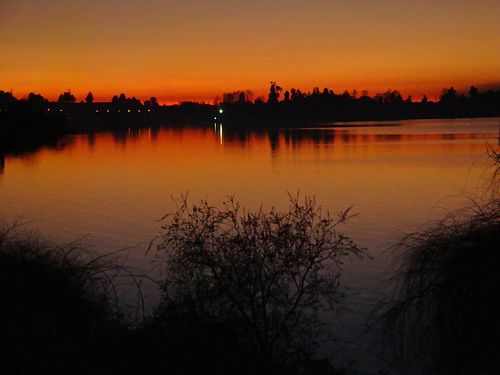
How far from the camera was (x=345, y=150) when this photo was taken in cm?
7844

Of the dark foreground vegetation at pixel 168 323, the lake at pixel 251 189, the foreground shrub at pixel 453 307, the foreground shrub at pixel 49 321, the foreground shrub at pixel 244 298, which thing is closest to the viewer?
the foreground shrub at pixel 49 321

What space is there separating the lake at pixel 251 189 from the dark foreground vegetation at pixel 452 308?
4.01ft

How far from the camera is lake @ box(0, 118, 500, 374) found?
2291 cm

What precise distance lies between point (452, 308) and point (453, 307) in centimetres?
3

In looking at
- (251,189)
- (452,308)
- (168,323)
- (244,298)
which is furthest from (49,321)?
(251,189)

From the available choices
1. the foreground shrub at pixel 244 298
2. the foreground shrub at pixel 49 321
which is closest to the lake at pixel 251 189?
the foreground shrub at pixel 244 298

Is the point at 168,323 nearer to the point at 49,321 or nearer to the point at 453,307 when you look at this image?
the point at 49,321

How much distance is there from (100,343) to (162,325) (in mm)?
1291

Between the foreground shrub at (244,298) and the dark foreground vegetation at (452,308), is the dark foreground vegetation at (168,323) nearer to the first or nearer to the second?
the foreground shrub at (244,298)

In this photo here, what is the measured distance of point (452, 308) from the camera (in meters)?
10.1

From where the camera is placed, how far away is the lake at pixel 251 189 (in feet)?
75.2

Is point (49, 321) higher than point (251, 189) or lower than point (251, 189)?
higher

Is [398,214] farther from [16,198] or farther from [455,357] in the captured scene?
[16,198]

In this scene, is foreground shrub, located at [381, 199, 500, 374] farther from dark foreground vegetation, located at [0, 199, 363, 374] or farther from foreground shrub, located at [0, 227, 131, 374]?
foreground shrub, located at [0, 227, 131, 374]
